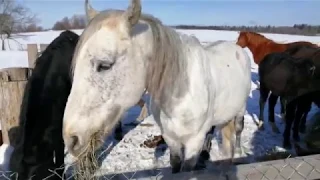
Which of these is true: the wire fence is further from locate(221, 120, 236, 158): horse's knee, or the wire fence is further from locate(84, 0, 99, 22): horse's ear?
locate(221, 120, 236, 158): horse's knee

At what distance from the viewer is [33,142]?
8.46ft

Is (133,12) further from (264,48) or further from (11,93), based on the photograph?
(264,48)

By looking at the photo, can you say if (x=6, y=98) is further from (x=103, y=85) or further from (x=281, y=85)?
(x=281, y=85)

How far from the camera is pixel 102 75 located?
7.15 feet

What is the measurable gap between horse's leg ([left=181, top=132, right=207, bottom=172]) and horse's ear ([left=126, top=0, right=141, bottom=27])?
4.33ft

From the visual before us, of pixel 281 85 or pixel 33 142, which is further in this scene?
pixel 281 85

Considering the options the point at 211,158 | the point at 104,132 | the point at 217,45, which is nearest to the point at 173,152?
the point at 104,132

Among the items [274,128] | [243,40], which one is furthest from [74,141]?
[243,40]

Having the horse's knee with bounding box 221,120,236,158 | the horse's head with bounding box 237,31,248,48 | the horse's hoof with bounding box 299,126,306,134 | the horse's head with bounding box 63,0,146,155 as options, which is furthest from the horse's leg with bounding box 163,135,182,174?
the horse's head with bounding box 237,31,248,48

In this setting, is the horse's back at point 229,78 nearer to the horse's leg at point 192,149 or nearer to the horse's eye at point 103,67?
the horse's leg at point 192,149

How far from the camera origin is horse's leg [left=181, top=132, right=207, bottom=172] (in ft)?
10.1

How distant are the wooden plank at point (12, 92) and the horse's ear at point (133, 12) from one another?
1.75 metres

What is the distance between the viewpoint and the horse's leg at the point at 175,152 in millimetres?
3163

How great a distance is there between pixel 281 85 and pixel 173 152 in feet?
11.6
